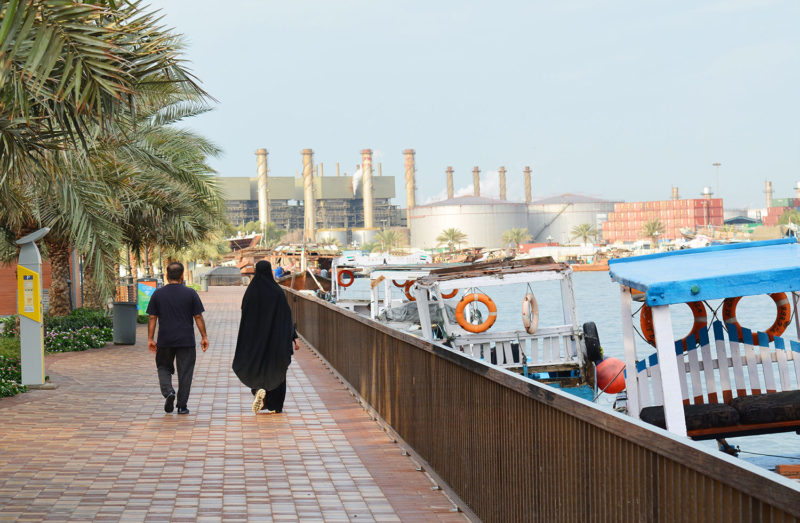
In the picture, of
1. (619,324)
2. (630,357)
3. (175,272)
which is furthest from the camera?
(619,324)

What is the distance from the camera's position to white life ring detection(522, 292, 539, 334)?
15.1 metres

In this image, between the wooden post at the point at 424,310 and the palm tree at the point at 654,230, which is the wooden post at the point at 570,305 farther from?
the palm tree at the point at 654,230

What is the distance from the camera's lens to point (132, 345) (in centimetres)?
2248

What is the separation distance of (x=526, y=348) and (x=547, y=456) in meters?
10.5

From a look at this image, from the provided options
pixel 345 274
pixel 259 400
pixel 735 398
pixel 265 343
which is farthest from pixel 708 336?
pixel 345 274

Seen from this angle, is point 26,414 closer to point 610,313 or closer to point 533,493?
point 533,493

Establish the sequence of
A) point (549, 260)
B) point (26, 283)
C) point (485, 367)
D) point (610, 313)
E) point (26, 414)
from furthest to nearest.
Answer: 1. point (610, 313)
2. point (549, 260)
3. point (26, 283)
4. point (26, 414)
5. point (485, 367)

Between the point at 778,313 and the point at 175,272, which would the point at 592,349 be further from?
the point at 175,272

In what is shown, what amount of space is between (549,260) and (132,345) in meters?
10.5

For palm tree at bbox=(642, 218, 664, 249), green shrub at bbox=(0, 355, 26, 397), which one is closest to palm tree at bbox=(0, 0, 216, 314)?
green shrub at bbox=(0, 355, 26, 397)

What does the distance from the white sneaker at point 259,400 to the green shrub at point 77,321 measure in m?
11.4

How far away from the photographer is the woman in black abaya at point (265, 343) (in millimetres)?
11508

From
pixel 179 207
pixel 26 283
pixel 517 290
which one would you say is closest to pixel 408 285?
pixel 179 207

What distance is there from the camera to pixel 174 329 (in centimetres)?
1132
